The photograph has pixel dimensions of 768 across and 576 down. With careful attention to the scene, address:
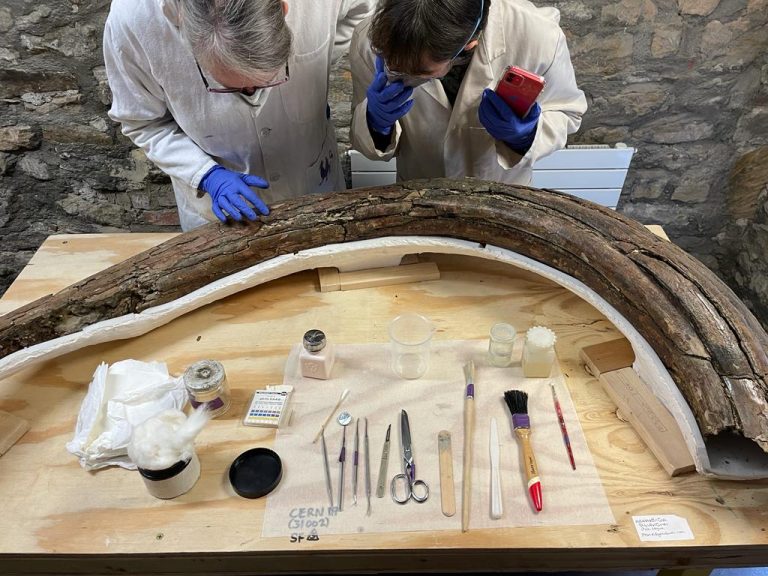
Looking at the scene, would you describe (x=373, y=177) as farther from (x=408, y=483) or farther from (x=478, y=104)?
(x=408, y=483)

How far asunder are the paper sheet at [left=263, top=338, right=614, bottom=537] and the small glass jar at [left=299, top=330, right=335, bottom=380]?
1.0 inches

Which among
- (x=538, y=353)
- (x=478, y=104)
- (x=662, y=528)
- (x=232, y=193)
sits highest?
(x=478, y=104)

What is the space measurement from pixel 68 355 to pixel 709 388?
1.59 m

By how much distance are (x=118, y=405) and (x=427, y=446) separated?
733mm

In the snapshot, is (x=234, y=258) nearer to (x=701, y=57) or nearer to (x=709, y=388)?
(x=709, y=388)

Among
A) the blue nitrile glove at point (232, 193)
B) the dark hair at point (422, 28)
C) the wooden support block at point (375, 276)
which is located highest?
the dark hair at point (422, 28)

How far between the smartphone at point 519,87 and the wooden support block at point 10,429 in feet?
4.80

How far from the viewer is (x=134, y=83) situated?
151 centimetres

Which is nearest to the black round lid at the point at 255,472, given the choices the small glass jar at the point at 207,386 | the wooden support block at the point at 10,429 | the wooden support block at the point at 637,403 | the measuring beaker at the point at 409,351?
the small glass jar at the point at 207,386

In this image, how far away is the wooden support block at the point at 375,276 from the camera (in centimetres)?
161

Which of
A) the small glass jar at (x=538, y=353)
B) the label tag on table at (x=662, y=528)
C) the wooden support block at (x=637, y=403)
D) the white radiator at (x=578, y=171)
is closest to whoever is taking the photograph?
the label tag on table at (x=662, y=528)

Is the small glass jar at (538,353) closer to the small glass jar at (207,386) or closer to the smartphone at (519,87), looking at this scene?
the smartphone at (519,87)

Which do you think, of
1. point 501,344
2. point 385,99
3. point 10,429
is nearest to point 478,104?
Answer: point 385,99

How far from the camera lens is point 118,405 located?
1.22 meters
